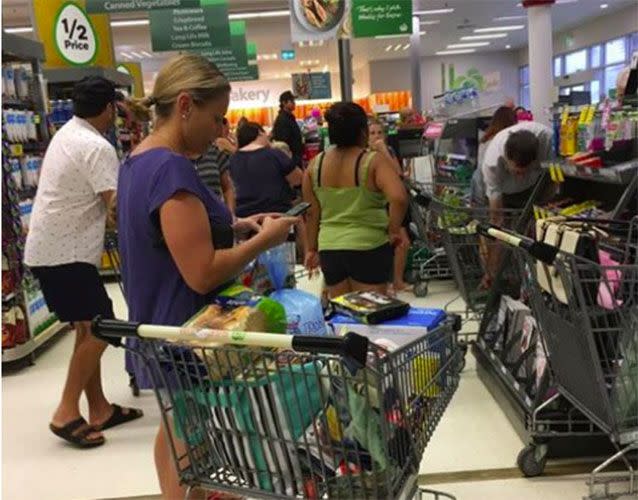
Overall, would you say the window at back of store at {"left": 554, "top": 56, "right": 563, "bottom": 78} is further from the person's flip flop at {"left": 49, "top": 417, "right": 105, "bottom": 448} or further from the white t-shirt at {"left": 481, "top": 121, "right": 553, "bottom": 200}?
the person's flip flop at {"left": 49, "top": 417, "right": 105, "bottom": 448}

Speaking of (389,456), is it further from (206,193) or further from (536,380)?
(536,380)

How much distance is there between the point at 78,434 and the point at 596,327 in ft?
8.33

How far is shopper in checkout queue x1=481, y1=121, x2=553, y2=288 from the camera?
4816 mm

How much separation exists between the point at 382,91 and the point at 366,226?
22319 mm

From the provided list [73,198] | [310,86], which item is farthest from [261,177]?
[310,86]

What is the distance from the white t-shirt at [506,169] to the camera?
202 inches

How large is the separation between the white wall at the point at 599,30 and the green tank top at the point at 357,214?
16.1m

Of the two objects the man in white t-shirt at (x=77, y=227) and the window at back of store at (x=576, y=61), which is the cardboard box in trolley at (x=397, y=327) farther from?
the window at back of store at (x=576, y=61)

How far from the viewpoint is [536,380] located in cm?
323

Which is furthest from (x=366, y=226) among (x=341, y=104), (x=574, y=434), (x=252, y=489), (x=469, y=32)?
(x=469, y=32)

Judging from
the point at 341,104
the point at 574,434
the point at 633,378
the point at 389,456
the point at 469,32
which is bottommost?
the point at 574,434

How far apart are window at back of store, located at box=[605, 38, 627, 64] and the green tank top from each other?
1762cm

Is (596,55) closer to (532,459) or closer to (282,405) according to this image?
(532,459)

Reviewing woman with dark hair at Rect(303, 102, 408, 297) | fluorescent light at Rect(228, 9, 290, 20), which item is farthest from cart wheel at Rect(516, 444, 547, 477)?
fluorescent light at Rect(228, 9, 290, 20)
